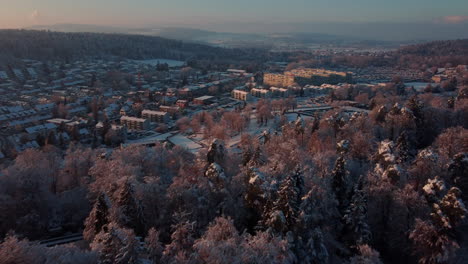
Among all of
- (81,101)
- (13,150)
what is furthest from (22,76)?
(13,150)

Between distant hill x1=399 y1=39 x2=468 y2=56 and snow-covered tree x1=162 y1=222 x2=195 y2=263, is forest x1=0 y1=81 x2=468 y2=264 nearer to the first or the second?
snow-covered tree x1=162 y1=222 x2=195 y2=263

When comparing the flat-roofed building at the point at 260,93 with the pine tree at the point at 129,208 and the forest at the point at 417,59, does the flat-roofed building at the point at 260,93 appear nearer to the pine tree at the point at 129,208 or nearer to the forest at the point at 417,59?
the forest at the point at 417,59

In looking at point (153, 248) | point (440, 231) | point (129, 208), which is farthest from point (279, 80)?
point (153, 248)

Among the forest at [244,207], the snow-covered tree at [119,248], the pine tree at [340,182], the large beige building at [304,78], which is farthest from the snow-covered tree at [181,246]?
the large beige building at [304,78]

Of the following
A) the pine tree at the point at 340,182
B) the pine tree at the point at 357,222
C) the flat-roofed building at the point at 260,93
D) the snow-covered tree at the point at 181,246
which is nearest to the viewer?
the snow-covered tree at the point at 181,246

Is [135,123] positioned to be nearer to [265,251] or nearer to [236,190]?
[236,190]

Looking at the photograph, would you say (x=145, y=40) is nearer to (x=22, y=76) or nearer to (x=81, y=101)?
(x=22, y=76)
